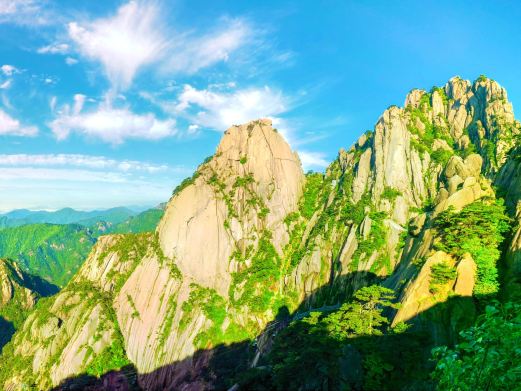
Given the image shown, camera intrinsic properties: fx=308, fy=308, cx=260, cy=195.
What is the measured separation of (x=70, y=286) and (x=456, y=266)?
11193 centimetres

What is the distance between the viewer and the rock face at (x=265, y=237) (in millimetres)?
53656

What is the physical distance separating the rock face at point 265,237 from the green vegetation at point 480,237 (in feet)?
26.6

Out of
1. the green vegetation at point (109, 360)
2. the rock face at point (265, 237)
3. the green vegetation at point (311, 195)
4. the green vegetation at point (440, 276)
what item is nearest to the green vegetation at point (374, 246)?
the rock face at point (265, 237)

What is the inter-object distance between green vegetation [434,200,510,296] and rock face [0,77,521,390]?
8093 mm

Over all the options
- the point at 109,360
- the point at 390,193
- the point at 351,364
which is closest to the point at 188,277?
the point at 109,360

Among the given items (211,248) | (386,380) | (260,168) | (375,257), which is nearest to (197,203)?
(211,248)

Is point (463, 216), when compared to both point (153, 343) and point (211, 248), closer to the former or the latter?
point (211, 248)

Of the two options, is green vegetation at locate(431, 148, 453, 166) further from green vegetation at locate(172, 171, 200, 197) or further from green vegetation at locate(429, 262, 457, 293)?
green vegetation at locate(172, 171, 200, 197)

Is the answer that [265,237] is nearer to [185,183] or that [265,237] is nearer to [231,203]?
[231,203]

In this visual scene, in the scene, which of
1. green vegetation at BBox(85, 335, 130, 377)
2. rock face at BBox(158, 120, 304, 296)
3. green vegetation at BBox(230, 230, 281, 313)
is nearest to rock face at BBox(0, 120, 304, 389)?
rock face at BBox(158, 120, 304, 296)

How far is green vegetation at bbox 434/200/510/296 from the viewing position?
24109mm

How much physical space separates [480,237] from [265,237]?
4858 cm

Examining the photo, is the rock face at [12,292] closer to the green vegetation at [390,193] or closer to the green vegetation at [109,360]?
the green vegetation at [109,360]

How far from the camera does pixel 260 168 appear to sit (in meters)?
81.4
